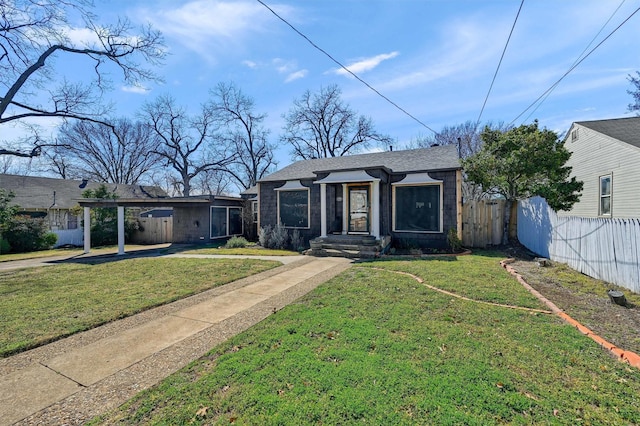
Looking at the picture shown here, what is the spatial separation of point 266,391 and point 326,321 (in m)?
1.66

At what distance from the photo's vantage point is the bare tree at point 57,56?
10922 millimetres

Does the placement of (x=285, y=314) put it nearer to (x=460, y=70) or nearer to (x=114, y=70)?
(x=460, y=70)

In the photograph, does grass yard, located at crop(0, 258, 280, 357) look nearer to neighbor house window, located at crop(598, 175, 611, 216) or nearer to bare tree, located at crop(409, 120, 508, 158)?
neighbor house window, located at crop(598, 175, 611, 216)

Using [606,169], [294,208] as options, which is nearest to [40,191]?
[294,208]

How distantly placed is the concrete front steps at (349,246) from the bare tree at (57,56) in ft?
39.6

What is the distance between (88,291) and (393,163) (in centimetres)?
1126

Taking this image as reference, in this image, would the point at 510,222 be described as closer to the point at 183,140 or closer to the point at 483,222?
the point at 483,222

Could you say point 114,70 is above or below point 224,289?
above

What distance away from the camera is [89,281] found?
710 cm

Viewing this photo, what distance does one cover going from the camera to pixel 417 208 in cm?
1113

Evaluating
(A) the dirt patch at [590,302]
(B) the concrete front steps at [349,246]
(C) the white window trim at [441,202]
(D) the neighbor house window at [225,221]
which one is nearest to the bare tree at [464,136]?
(C) the white window trim at [441,202]

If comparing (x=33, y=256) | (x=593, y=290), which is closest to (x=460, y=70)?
(x=593, y=290)

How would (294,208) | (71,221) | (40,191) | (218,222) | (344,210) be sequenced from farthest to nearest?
(71,221) < (40,191) < (218,222) < (294,208) < (344,210)

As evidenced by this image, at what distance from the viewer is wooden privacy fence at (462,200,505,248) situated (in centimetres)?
1127
